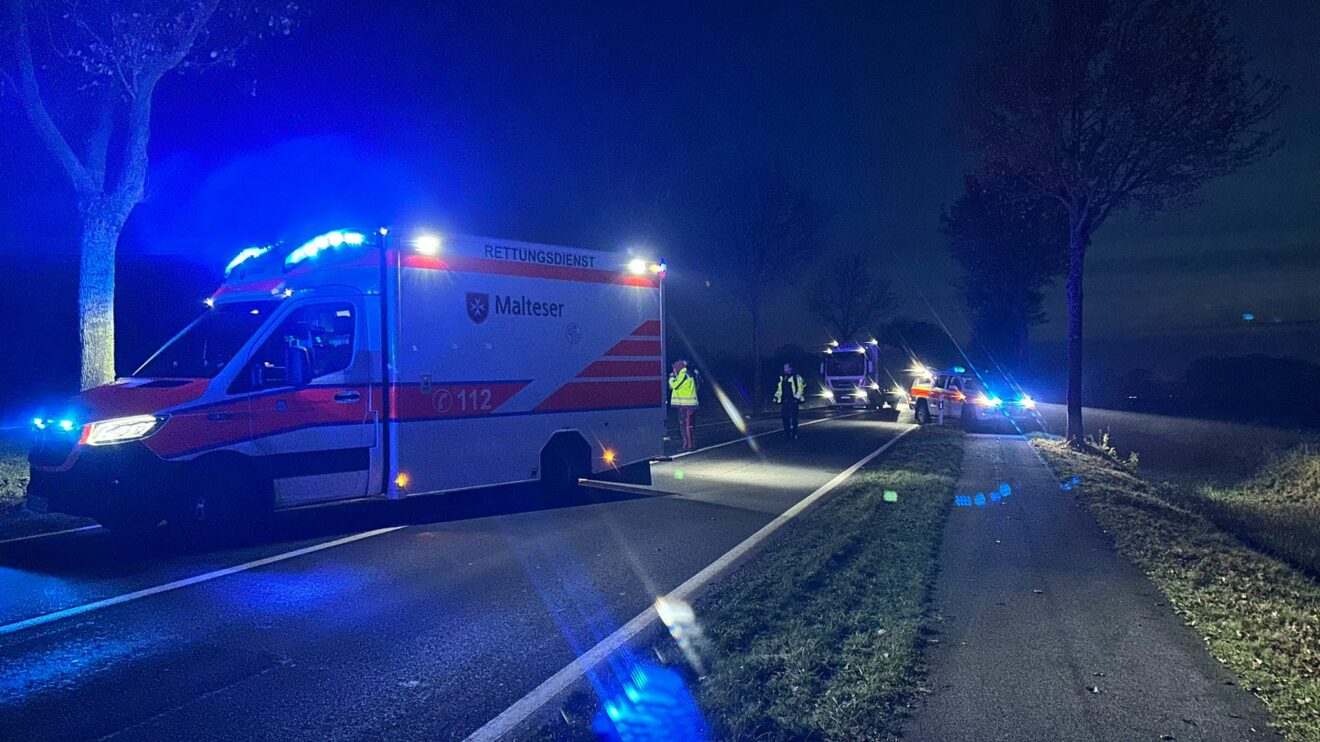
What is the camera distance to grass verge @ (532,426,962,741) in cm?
417

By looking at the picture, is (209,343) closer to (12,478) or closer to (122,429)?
(122,429)

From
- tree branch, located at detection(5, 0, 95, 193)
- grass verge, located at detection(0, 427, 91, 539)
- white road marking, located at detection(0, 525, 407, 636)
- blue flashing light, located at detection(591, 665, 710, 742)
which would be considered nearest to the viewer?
blue flashing light, located at detection(591, 665, 710, 742)

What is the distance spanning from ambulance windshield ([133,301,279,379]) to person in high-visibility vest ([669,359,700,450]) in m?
9.74

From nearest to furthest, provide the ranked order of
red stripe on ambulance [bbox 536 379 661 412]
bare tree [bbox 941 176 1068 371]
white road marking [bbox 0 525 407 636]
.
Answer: white road marking [bbox 0 525 407 636] → red stripe on ambulance [bbox 536 379 661 412] → bare tree [bbox 941 176 1068 371]

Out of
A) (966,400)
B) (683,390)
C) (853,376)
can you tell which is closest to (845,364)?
(853,376)

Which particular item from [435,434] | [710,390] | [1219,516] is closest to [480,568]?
[435,434]

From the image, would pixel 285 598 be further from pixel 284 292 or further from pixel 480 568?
pixel 284 292

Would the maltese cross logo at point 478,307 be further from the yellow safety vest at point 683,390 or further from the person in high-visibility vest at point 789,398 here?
the person in high-visibility vest at point 789,398

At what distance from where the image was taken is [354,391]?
8914 millimetres

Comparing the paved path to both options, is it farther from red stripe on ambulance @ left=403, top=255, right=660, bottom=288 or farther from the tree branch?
the tree branch

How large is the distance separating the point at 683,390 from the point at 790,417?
15.1ft

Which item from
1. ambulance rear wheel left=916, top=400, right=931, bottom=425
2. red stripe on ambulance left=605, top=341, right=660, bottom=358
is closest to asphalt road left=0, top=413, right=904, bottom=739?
red stripe on ambulance left=605, top=341, right=660, bottom=358

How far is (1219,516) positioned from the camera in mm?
11586

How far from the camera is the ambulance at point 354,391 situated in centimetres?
778
